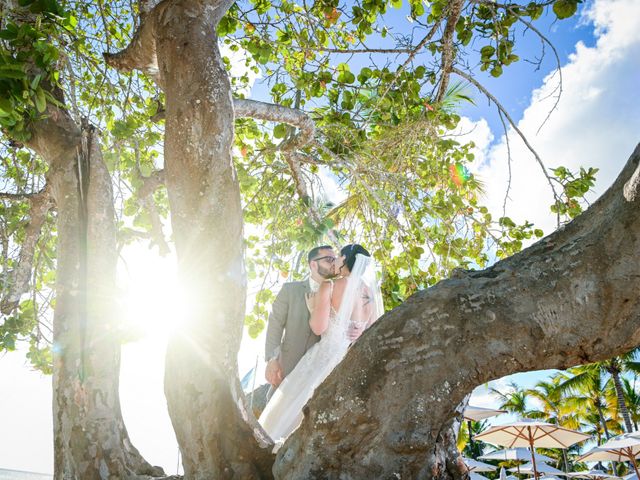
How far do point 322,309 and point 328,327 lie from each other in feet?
0.51

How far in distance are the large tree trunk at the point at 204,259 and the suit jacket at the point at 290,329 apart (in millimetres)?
1372

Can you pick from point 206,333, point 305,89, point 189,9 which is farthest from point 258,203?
point 206,333

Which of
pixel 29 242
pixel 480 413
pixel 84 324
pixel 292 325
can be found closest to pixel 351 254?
pixel 292 325

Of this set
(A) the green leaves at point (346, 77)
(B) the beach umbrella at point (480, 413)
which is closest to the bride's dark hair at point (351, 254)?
(A) the green leaves at point (346, 77)

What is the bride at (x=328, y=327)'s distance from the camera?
293 centimetres

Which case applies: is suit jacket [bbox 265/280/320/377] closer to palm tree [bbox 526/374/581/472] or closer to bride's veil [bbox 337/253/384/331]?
bride's veil [bbox 337/253/384/331]

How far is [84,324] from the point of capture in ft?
7.50

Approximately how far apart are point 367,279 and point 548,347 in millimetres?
2152

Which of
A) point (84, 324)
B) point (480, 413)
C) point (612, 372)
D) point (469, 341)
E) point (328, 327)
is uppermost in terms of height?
point (612, 372)

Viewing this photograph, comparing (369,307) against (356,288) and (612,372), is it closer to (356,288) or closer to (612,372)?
(356,288)

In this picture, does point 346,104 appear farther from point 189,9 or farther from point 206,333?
point 206,333

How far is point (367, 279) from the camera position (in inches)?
141

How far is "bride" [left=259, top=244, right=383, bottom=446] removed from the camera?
293cm

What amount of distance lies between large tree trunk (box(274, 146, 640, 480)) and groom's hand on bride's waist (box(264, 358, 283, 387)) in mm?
1641
